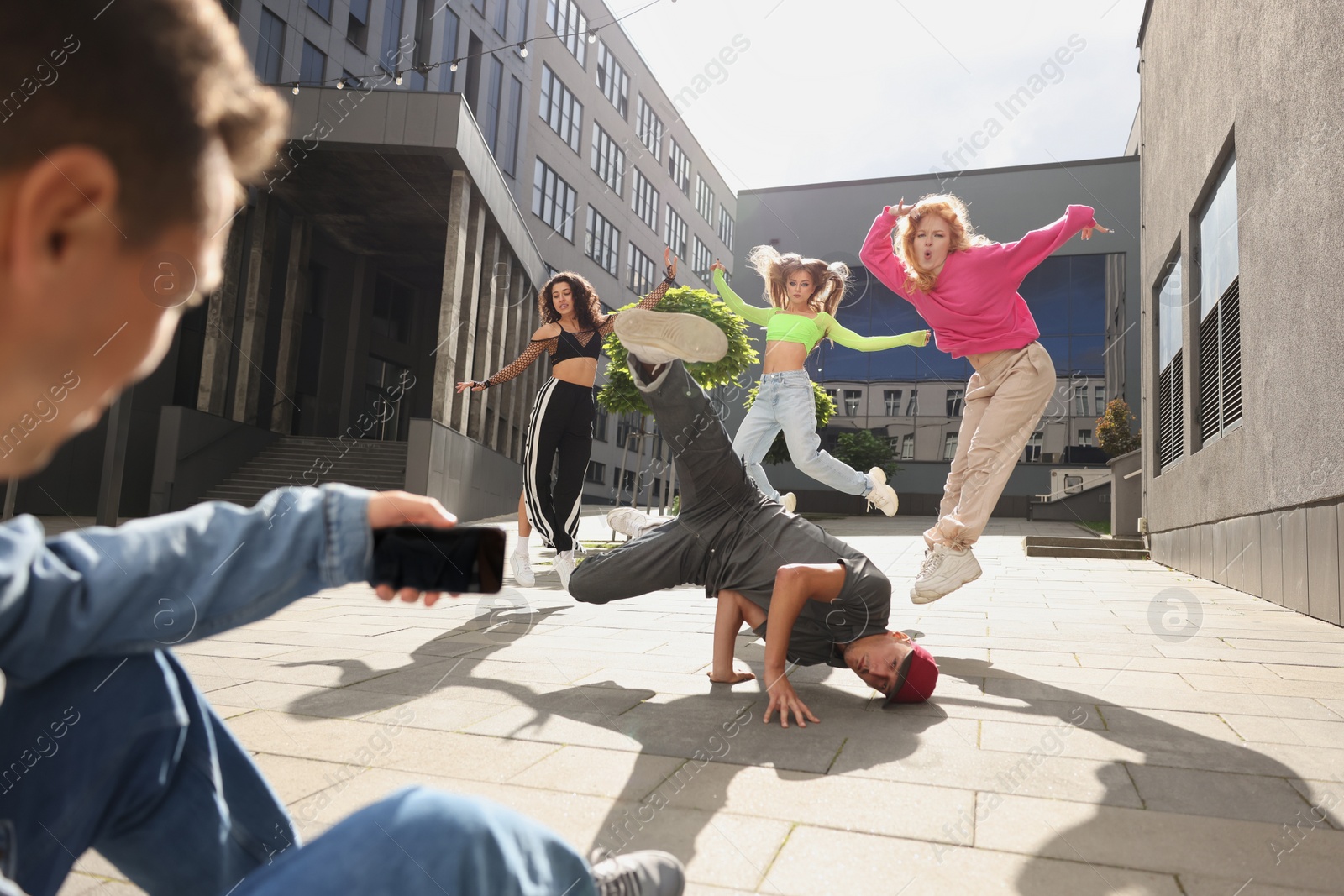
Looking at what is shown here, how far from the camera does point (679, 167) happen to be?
42.6 metres

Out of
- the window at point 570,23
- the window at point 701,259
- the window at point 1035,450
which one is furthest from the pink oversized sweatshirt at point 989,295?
the window at point 701,259

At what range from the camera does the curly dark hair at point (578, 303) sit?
629cm

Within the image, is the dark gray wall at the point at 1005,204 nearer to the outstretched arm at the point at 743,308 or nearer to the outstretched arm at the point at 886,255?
the outstretched arm at the point at 743,308

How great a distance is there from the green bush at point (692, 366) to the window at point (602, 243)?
19.4m

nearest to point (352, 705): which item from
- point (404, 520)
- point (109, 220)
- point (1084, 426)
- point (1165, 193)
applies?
point (404, 520)

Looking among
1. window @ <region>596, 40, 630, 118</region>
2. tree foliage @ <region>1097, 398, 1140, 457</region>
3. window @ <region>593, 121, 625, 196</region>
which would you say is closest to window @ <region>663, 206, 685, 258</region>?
window @ <region>593, 121, 625, 196</region>

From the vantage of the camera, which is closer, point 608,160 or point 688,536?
point 688,536

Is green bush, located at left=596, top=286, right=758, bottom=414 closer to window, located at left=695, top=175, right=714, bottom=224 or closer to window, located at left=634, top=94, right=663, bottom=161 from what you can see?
window, located at left=634, top=94, right=663, bottom=161

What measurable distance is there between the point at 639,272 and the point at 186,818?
3803 centimetres

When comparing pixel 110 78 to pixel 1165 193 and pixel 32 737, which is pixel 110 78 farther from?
pixel 1165 193

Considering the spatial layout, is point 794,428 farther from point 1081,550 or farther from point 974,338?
point 1081,550

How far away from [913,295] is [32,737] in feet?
16.0

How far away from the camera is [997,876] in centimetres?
169

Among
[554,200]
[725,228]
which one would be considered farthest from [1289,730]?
[725,228]
